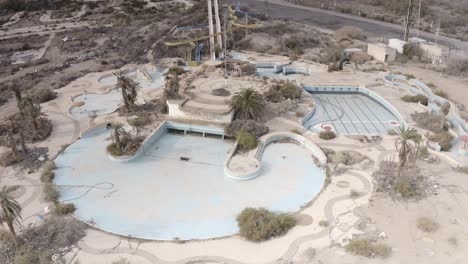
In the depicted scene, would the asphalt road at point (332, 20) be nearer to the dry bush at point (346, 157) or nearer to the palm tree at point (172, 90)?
the dry bush at point (346, 157)

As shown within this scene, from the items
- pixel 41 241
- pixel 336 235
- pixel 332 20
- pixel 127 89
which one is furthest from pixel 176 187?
pixel 332 20

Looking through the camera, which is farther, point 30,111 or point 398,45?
point 398,45

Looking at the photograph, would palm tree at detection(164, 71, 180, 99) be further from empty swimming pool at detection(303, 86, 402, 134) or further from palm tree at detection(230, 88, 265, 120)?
empty swimming pool at detection(303, 86, 402, 134)

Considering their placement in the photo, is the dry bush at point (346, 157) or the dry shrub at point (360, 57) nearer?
the dry bush at point (346, 157)

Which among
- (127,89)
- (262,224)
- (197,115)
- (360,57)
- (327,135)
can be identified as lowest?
(262,224)

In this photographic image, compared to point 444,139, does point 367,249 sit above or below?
below

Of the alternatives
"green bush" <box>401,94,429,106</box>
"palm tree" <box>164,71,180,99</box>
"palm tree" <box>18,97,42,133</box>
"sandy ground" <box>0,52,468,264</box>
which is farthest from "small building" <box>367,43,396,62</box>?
"palm tree" <box>18,97,42,133</box>

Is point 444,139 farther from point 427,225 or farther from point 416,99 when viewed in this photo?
point 427,225

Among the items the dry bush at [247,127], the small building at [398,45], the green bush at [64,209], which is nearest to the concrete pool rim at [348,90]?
the dry bush at [247,127]
